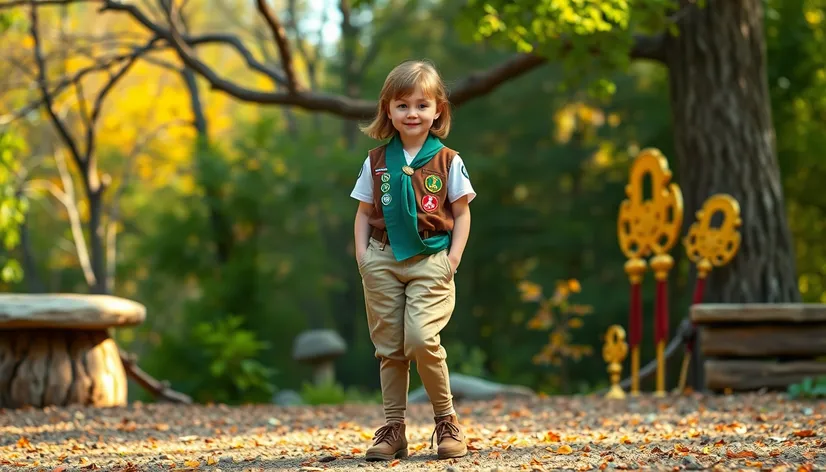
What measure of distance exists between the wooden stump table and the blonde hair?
3.11 m

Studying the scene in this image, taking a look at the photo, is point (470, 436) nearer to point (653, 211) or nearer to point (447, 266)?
point (447, 266)

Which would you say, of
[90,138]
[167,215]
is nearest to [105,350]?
[90,138]

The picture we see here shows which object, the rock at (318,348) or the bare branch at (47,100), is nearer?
the bare branch at (47,100)

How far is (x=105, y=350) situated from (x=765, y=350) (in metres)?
4.40

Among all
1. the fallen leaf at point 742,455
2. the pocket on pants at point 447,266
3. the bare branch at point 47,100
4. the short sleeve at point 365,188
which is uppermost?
the bare branch at point 47,100

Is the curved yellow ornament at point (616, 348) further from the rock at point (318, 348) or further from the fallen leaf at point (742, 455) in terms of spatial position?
the rock at point (318, 348)

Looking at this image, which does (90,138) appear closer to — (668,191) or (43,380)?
(43,380)

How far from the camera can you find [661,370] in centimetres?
700

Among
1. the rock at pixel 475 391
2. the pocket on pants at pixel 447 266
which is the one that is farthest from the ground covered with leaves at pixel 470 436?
the rock at pixel 475 391

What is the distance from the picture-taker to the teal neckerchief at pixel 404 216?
11.7 feet

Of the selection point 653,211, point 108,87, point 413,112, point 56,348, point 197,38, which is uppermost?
point 197,38

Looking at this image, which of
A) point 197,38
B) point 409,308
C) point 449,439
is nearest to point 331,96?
point 197,38

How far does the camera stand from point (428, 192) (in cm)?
362

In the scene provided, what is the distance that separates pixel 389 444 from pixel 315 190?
12.2 metres
